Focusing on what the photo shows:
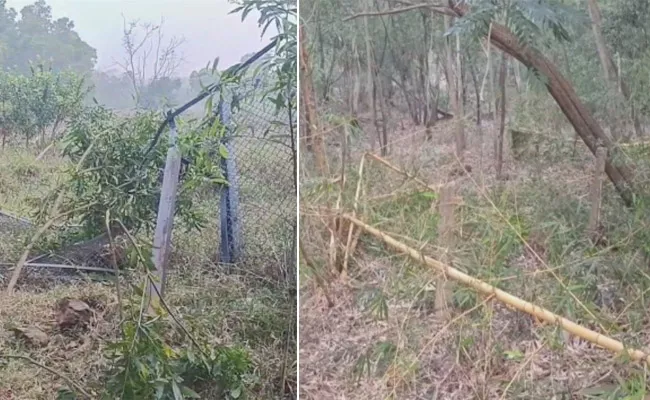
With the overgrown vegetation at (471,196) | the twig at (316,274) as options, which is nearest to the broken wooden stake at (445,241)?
the overgrown vegetation at (471,196)

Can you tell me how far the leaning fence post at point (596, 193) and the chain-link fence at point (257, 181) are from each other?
49 centimetres

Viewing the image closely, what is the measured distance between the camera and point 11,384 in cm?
100

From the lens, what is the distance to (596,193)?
109 centimetres

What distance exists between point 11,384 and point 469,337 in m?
0.72

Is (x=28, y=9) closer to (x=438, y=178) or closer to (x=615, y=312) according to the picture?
(x=438, y=178)

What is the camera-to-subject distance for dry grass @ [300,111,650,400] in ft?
3.38

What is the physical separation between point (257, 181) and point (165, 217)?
0.56 ft

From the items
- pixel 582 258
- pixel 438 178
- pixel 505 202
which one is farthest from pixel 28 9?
pixel 582 258

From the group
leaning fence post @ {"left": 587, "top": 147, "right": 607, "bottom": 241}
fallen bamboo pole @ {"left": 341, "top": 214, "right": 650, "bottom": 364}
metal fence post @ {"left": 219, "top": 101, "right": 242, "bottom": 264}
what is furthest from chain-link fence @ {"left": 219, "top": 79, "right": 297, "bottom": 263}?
leaning fence post @ {"left": 587, "top": 147, "right": 607, "bottom": 241}

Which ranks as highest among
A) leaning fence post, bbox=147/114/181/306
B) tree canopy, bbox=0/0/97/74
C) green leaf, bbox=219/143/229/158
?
tree canopy, bbox=0/0/97/74

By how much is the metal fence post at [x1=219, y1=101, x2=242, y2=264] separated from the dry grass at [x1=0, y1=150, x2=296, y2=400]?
0.7 inches

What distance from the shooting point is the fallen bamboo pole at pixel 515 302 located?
1.01 meters

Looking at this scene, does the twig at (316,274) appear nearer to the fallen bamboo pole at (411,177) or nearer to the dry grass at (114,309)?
the dry grass at (114,309)

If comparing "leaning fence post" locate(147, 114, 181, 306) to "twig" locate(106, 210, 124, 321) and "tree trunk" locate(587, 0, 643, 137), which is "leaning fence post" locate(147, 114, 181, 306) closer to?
"twig" locate(106, 210, 124, 321)
